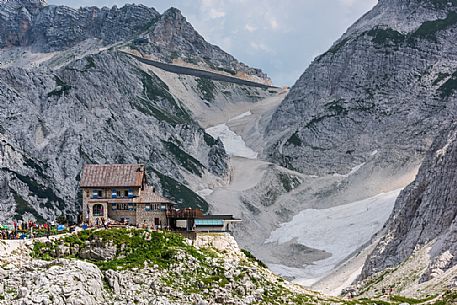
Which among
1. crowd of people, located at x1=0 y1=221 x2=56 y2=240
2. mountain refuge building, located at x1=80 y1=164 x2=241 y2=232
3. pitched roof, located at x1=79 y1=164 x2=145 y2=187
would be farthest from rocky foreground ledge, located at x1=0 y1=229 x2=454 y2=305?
pitched roof, located at x1=79 y1=164 x2=145 y2=187

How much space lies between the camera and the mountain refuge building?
75438 mm

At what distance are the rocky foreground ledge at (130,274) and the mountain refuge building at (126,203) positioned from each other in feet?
15.5

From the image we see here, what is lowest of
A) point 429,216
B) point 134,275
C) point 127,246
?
point 134,275

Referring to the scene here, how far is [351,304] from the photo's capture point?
7231 centimetres

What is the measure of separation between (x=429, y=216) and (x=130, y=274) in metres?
77.9

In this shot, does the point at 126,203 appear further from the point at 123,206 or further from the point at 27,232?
the point at 27,232

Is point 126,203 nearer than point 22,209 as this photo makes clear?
Yes

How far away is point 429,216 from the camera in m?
132

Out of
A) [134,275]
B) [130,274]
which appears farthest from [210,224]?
[130,274]

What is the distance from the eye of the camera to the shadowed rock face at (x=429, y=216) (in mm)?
126875

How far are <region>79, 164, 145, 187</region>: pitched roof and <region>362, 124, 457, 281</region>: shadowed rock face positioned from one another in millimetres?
52694

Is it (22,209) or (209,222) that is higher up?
(209,222)

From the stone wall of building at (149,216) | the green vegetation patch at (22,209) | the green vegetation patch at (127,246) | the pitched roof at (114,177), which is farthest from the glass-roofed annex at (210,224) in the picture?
the green vegetation patch at (22,209)

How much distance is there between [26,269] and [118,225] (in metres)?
14.7
